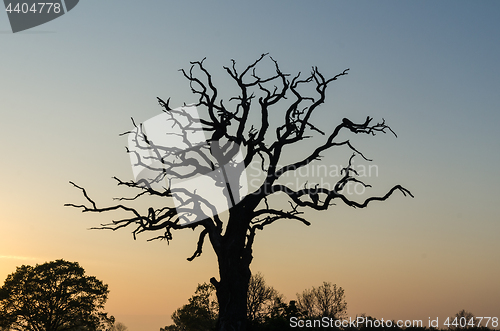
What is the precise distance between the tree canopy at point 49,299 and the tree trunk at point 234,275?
42250 mm

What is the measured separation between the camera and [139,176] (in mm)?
18391

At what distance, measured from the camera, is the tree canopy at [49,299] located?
51.3 m

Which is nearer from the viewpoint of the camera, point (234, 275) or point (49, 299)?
point (234, 275)

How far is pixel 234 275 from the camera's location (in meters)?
16.8

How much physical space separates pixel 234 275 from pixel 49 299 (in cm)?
4316

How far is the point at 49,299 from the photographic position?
52062 mm

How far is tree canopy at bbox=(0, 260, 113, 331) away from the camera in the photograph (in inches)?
2021

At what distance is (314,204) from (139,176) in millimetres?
7033

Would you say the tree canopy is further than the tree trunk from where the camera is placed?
Yes

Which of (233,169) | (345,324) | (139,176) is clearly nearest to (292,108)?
(233,169)

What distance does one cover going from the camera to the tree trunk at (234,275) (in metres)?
16.4

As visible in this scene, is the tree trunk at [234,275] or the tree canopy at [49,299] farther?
the tree canopy at [49,299]

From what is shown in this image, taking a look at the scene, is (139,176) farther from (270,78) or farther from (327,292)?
(327,292)

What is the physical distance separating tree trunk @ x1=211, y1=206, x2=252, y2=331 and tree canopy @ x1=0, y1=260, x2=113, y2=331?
139 feet
